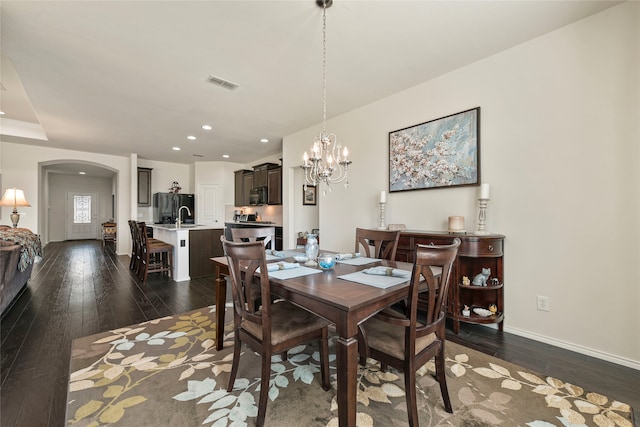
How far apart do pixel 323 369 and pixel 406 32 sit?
110 inches

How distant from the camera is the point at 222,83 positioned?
326 cm

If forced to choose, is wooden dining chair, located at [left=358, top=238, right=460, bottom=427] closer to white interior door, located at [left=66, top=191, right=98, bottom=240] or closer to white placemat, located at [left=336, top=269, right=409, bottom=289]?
white placemat, located at [left=336, top=269, right=409, bottom=289]

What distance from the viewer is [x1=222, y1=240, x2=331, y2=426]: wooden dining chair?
1.47m

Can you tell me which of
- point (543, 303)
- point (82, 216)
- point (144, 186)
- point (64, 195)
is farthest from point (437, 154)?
point (82, 216)

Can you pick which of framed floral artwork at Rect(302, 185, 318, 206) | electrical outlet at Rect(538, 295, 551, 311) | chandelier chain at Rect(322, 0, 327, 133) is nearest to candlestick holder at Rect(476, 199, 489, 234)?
electrical outlet at Rect(538, 295, 551, 311)

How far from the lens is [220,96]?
363cm

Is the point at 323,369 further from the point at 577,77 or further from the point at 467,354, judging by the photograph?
the point at 577,77

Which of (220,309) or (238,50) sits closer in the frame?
(220,309)

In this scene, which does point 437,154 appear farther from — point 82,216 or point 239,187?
point 82,216

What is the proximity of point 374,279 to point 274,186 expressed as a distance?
514 cm

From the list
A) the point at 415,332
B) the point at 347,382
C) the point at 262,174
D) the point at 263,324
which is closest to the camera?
the point at 347,382

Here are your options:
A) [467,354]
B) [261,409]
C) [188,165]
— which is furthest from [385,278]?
[188,165]

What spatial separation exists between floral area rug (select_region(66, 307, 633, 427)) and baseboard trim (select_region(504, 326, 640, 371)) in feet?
2.12

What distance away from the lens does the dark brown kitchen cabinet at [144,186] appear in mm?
7629
